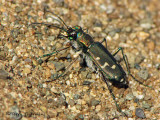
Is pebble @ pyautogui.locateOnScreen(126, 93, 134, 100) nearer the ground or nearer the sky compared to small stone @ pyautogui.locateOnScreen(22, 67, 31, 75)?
nearer the ground

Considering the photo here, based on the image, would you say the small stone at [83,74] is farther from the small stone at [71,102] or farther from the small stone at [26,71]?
the small stone at [26,71]

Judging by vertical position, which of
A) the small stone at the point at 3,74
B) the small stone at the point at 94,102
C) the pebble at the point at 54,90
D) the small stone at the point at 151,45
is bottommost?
the small stone at the point at 94,102

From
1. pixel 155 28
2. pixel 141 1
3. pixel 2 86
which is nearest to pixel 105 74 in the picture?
pixel 2 86

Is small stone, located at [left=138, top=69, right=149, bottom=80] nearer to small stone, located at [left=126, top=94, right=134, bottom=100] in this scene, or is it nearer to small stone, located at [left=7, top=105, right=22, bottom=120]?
small stone, located at [left=126, top=94, right=134, bottom=100]

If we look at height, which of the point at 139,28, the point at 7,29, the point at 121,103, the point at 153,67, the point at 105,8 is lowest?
the point at 121,103

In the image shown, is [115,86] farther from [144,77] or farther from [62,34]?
[62,34]

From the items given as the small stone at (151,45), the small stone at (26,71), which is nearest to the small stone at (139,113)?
the small stone at (151,45)

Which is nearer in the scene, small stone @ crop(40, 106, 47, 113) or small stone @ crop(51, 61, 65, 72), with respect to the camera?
small stone @ crop(40, 106, 47, 113)

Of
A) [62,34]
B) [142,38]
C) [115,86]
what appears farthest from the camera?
[142,38]

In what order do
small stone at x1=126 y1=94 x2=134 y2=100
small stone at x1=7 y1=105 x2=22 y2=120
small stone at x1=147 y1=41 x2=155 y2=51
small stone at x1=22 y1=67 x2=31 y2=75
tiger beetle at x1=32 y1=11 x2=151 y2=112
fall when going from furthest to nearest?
small stone at x1=147 y1=41 x2=155 y2=51 < small stone at x1=126 y1=94 x2=134 y2=100 < tiger beetle at x1=32 y1=11 x2=151 y2=112 < small stone at x1=22 y1=67 x2=31 y2=75 < small stone at x1=7 y1=105 x2=22 y2=120

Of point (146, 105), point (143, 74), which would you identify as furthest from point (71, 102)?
point (143, 74)

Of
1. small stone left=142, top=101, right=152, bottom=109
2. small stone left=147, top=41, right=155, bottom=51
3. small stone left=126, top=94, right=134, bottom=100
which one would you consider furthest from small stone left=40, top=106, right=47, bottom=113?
small stone left=147, top=41, right=155, bottom=51
